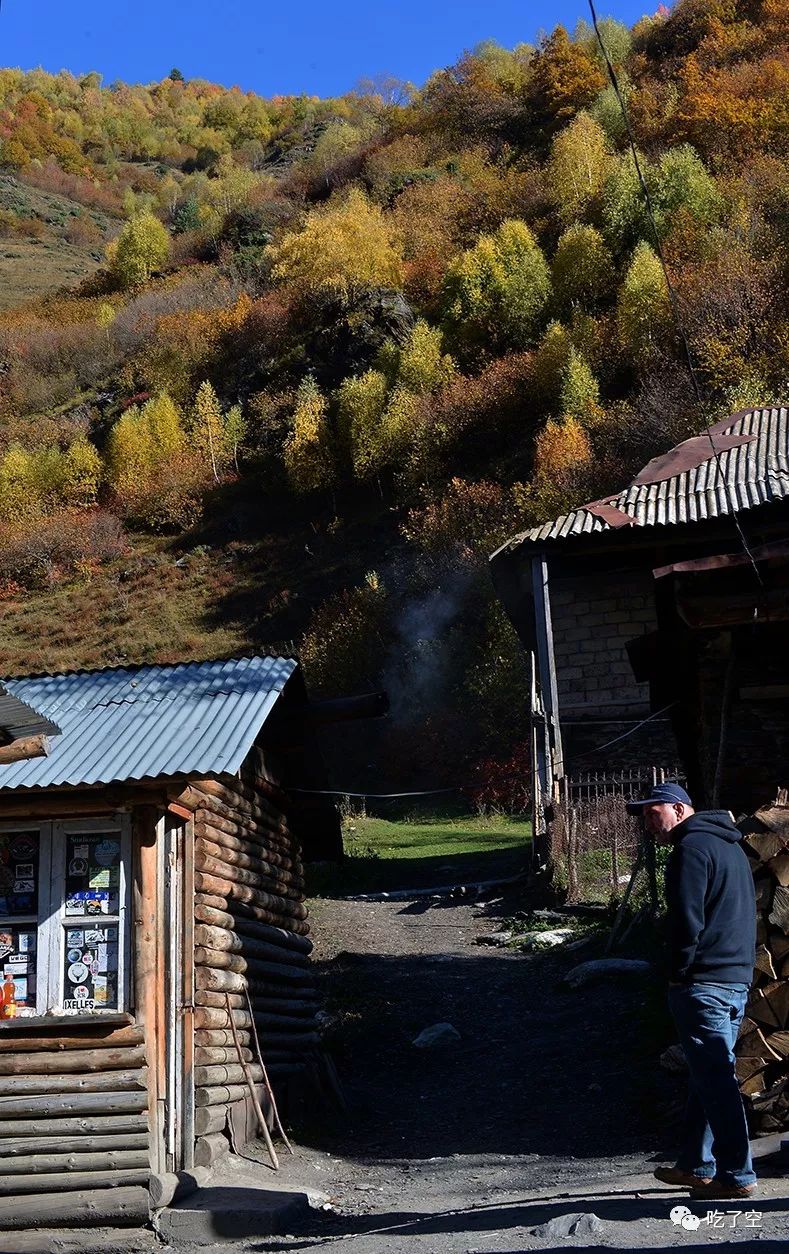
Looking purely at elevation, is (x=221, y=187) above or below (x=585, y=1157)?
above

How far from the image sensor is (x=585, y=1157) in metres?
8.21

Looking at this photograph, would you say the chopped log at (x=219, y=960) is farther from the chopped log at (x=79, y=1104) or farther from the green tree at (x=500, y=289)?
the green tree at (x=500, y=289)

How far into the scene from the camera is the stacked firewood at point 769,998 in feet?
22.2

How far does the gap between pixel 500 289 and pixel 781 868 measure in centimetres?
5576

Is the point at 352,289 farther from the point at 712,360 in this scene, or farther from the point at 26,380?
the point at 712,360

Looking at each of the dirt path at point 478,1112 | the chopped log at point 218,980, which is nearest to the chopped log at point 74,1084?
the chopped log at point 218,980

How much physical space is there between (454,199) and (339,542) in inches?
1512

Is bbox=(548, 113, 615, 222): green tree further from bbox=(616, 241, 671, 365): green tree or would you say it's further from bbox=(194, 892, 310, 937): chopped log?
bbox=(194, 892, 310, 937): chopped log

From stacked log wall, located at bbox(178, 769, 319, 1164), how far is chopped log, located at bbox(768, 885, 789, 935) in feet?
13.4

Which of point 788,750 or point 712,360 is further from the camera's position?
point 712,360

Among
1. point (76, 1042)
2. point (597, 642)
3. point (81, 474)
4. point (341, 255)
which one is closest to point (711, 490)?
point (597, 642)

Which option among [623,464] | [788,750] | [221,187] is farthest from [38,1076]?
[221,187]

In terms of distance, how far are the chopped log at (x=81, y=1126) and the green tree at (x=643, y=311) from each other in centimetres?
4295

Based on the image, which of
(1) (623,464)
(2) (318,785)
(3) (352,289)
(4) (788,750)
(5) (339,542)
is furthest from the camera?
(3) (352,289)
